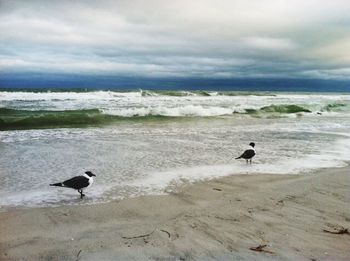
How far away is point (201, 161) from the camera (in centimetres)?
976

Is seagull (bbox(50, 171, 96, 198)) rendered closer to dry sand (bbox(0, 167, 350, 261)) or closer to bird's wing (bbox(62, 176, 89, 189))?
bird's wing (bbox(62, 176, 89, 189))

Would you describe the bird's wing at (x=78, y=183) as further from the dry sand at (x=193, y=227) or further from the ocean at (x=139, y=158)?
the dry sand at (x=193, y=227)

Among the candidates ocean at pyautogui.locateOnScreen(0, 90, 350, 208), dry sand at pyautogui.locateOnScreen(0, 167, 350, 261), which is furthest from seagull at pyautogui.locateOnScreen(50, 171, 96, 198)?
dry sand at pyautogui.locateOnScreen(0, 167, 350, 261)

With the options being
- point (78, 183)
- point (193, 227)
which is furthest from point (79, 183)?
point (193, 227)

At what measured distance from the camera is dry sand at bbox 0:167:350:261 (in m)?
4.31

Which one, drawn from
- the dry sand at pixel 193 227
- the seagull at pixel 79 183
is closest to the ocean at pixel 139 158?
the seagull at pixel 79 183

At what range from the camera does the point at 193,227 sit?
5.07m

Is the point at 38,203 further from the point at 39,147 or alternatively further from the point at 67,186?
the point at 39,147

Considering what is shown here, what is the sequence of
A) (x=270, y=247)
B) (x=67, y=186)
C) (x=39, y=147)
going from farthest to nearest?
(x=39, y=147) < (x=67, y=186) < (x=270, y=247)

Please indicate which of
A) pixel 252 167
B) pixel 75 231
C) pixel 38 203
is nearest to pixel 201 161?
pixel 252 167

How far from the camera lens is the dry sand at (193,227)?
431cm

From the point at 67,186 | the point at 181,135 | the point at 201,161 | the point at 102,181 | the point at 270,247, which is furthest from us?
the point at 181,135

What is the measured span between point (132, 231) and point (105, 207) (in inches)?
47.2

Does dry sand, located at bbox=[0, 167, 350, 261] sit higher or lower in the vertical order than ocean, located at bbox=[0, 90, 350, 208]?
higher
